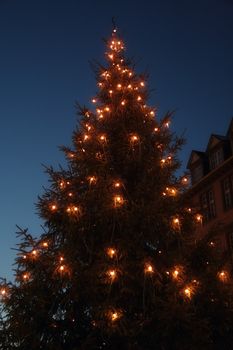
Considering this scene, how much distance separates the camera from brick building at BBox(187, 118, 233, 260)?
27.3 metres

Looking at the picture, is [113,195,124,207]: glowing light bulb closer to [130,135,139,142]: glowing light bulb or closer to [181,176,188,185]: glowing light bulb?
[130,135,139,142]: glowing light bulb

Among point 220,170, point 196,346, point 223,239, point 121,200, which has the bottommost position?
point 196,346

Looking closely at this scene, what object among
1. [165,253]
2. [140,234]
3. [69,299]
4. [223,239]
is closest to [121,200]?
[140,234]

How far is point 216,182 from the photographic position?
95.5 feet

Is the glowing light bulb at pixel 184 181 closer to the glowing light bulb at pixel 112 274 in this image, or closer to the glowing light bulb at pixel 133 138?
the glowing light bulb at pixel 133 138

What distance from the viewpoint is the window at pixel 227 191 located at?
27.4 metres

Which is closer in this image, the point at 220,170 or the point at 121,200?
the point at 121,200

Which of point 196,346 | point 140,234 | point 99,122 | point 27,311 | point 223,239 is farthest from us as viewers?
point 223,239

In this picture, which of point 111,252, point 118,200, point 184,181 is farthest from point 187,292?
point 184,181

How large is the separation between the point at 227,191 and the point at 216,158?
9.60 feet

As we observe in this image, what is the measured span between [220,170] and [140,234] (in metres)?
18.6

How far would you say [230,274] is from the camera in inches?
426

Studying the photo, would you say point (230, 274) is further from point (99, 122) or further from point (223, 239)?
point (223, 239)

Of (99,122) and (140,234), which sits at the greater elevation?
(99,122)
